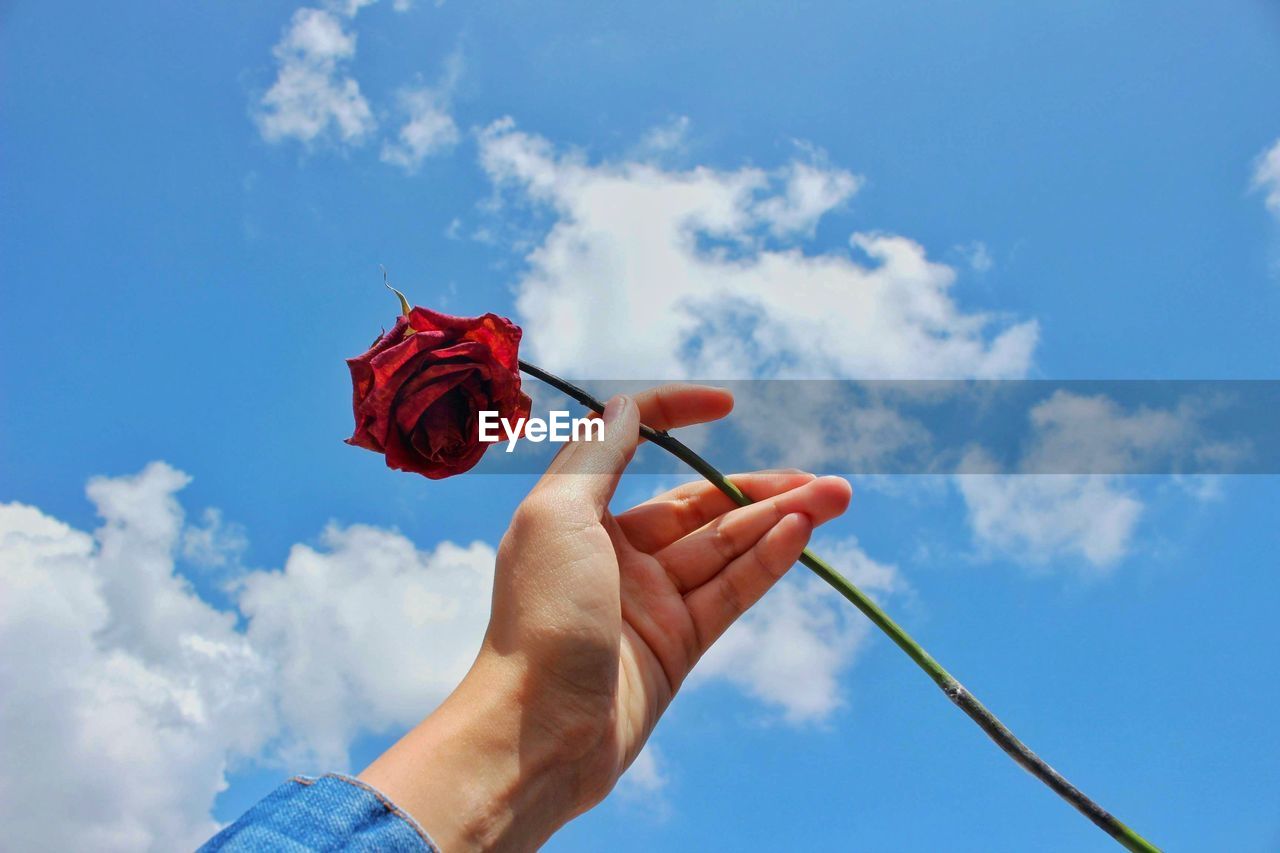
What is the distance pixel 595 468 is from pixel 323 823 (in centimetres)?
146

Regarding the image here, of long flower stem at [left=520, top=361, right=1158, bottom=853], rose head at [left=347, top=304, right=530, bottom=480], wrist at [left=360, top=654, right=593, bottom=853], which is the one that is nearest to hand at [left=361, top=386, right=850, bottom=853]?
wrist at [left=360, top=654, right=593, bottom=853]

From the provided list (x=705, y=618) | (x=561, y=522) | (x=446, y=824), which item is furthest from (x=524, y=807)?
(x=705, y=618)

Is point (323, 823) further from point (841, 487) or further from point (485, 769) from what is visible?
point (841, 487)

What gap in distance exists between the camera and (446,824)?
233 cm

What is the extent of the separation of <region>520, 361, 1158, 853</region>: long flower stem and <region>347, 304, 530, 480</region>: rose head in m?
0.14

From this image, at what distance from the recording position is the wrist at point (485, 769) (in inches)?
92.4

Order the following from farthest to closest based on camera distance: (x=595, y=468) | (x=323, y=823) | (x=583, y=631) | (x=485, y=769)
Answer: (x=595, y=468) → (x=583, y=631) → (x=485, y=769) → (x=323, y=823)

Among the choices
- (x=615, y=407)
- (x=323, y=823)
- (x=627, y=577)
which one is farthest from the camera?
(x=627, y=577)

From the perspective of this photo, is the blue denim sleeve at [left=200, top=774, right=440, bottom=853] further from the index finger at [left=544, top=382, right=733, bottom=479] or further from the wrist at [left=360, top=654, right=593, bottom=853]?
the index finger at [left=544, top=382, right=733, bottom=479]

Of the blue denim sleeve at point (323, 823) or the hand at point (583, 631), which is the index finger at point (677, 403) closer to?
the hand at point (583, 631)

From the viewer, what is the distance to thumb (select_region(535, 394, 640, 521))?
118 inches

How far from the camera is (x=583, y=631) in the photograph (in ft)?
9.04

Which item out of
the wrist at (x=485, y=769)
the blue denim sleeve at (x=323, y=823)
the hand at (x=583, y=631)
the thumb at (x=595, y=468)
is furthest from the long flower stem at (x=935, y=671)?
A: the blue denim sleeve at (x=323, y=823)

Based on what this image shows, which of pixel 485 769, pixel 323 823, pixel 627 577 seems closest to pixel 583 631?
pixel 485 769
